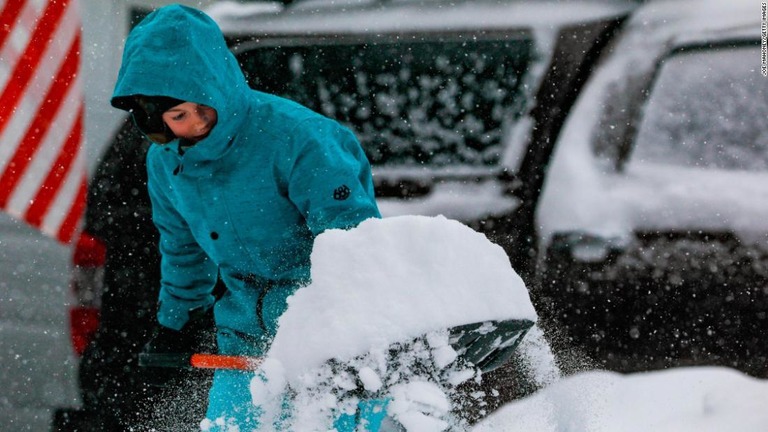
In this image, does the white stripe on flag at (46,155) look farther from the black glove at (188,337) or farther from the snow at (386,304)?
the snow at (386,304)

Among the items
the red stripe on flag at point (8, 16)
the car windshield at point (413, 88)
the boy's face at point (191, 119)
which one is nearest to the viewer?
the boy's face at point (191, 119)

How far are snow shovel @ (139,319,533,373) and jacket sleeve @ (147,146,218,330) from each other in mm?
444

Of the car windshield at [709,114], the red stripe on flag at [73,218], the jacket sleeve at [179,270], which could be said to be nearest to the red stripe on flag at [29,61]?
the red stripe on flag at [73,218]

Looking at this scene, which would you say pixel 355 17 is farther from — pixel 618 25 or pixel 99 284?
pixel 99 284

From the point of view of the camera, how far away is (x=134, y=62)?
1.65 meters

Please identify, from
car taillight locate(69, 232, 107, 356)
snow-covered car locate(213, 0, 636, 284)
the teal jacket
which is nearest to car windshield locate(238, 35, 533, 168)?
snow-covered car locate(213, 0, 636, 284)

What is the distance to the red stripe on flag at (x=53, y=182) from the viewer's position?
2.94 meters

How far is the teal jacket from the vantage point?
5.39ft

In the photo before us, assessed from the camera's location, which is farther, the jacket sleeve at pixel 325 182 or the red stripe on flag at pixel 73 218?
the red stripe on flag at pixel 73 218

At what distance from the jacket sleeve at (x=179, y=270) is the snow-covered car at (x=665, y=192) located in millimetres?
1059

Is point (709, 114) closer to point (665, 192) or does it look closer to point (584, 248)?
point (665, 192)

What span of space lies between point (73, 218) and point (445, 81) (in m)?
1.34

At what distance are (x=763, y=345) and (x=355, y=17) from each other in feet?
5.84

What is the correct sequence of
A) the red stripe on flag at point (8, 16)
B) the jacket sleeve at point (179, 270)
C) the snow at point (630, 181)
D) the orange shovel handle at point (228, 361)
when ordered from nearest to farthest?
1. the orange shovel handle at point (228, 361)
2. the jacket sleeve at point (179, 270)
3. the snow at point (630, 181)
4. the red stripe on flag at point (8, 16)
